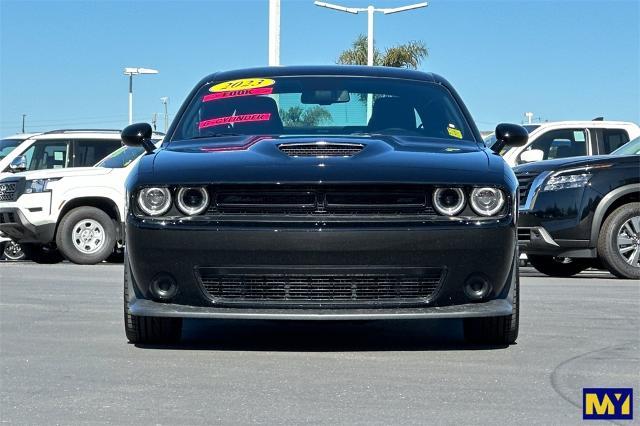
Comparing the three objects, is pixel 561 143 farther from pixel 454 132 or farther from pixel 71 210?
pixel 454 132

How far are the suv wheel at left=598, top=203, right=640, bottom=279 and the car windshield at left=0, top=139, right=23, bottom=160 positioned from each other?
36.5 ft

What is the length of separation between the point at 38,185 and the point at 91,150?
1.87 metres

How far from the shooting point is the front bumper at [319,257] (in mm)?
5754

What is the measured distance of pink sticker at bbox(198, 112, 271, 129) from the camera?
720 cm

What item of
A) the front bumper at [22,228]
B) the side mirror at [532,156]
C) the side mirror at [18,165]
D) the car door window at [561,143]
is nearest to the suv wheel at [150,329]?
the side mirror at [532,156]

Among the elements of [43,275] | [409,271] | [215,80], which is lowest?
[43,275]

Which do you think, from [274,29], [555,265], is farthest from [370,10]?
[555,265]

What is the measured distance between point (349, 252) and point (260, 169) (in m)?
0.61

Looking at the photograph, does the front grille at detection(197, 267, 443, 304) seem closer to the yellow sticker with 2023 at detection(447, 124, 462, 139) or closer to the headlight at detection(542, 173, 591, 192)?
the yellow sticker with 2023 at detection(447, 124, 462, 139)

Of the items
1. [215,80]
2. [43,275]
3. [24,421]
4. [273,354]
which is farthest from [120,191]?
[24,421]

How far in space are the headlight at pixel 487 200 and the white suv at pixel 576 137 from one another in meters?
9.62

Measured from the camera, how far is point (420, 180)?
5.87m

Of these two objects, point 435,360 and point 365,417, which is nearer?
point 365,417

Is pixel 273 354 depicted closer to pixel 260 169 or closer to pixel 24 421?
pixel 260 169
